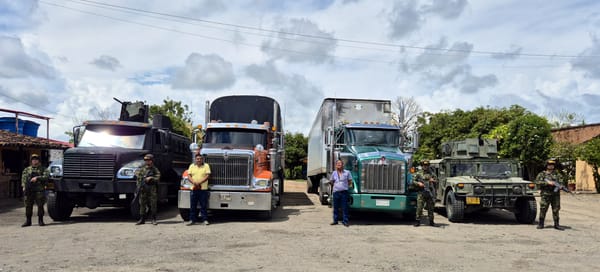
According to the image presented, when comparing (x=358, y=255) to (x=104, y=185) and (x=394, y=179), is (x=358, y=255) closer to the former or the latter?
(x=394, y=179)

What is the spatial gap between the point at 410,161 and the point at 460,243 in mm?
3938

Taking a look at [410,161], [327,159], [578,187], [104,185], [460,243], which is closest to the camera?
[460,243]

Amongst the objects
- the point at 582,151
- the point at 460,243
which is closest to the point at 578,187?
the point at 582,151

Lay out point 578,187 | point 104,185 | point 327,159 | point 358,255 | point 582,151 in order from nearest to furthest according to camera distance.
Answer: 1. point 358,255
2. point 104,185
3. point 327,159
4. point 582,151
5. point 578,187

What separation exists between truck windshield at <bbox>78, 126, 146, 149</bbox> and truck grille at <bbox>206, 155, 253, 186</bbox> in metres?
2.15

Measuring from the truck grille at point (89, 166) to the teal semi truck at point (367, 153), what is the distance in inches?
239

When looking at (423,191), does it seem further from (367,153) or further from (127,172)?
(127,172)

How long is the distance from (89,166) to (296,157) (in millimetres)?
37720

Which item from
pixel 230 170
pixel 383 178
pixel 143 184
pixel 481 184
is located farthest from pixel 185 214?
pixel 481 184

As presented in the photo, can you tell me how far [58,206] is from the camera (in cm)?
1244

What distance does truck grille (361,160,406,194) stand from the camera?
12805 mm

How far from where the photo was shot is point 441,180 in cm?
1467

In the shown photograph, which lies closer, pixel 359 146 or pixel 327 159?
pixel 359 146

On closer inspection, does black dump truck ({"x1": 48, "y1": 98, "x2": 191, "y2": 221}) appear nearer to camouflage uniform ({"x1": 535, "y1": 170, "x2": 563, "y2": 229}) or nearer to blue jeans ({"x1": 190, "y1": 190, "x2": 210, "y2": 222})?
blue jeans ({"x1": 190, "y1": 190, "x2": 210, "y2": 222})
